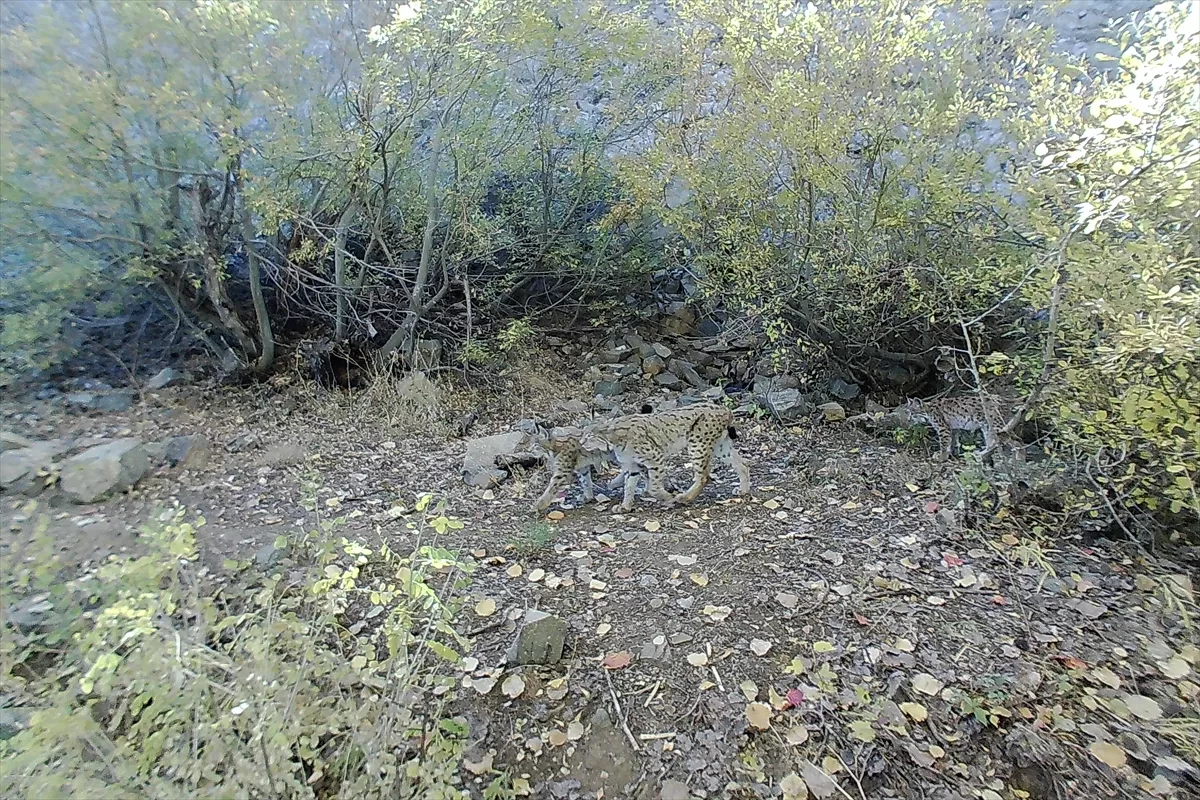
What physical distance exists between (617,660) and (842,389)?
393 cm

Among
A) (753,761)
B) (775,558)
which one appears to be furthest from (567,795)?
(775,558)

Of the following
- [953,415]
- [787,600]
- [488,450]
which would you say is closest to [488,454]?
[488,450]

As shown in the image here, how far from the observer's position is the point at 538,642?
3.00 m

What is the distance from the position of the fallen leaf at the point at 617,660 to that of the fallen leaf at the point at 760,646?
55 centimetres

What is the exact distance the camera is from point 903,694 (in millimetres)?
2801

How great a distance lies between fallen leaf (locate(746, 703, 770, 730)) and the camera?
2.68 meters

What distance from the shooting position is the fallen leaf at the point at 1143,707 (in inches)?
105

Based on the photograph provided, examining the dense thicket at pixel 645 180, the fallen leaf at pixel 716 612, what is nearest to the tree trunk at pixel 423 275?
the dense thicket at pixel 645 180

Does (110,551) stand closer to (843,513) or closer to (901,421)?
(843,513)

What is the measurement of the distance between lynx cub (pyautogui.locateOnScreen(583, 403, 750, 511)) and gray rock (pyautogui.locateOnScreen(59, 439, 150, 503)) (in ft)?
9.85

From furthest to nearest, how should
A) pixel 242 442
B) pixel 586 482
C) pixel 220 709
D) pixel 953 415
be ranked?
pixel 242 442
pixel 953 415
pixel 586 482
pixel 220 709

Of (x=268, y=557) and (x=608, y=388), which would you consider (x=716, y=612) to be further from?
(x=608, y=388)

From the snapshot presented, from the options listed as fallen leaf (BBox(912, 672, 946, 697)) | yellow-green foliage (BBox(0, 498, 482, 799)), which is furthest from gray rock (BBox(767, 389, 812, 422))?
yellow-green foliage (BBox(0, 498, 482, 799))

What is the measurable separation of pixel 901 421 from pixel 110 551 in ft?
17.6
